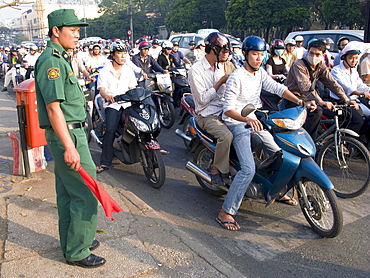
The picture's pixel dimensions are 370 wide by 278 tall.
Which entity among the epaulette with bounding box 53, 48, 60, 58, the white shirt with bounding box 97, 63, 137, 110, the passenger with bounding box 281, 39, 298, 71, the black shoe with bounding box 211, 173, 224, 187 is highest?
the epaulette with bounding box 53, 48, 60, 58

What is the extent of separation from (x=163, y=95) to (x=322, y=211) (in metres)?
5.31

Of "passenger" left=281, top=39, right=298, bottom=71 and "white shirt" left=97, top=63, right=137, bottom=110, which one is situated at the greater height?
"passenger" left=281, top=39, right=298, bottom=71

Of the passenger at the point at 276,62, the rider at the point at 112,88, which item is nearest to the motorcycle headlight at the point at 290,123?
the rider at the point at 112,88

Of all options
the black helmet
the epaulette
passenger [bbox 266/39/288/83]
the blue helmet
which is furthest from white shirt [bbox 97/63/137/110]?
passenger [bbox 266/39/288/83]

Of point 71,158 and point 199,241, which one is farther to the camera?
point 199,241

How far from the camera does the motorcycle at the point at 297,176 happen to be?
3584 millimetres

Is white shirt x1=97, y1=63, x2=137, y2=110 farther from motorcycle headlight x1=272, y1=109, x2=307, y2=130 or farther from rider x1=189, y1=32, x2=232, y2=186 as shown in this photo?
motorcycle headlight x1=272, y1=109, x2=307, y2=130

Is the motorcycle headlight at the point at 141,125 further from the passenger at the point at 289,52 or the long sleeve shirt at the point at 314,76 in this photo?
the passenger at the point at 289,52

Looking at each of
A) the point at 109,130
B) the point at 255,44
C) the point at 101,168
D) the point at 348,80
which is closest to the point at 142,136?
the point at 109,130

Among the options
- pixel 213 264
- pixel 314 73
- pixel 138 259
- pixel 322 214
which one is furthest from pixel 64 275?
pixel 314 73

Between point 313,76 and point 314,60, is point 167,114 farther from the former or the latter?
point 314,60

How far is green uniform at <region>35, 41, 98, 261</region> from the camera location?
108 inches

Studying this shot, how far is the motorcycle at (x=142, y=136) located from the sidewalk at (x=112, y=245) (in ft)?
2.07

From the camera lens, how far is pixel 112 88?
5.67 metres
